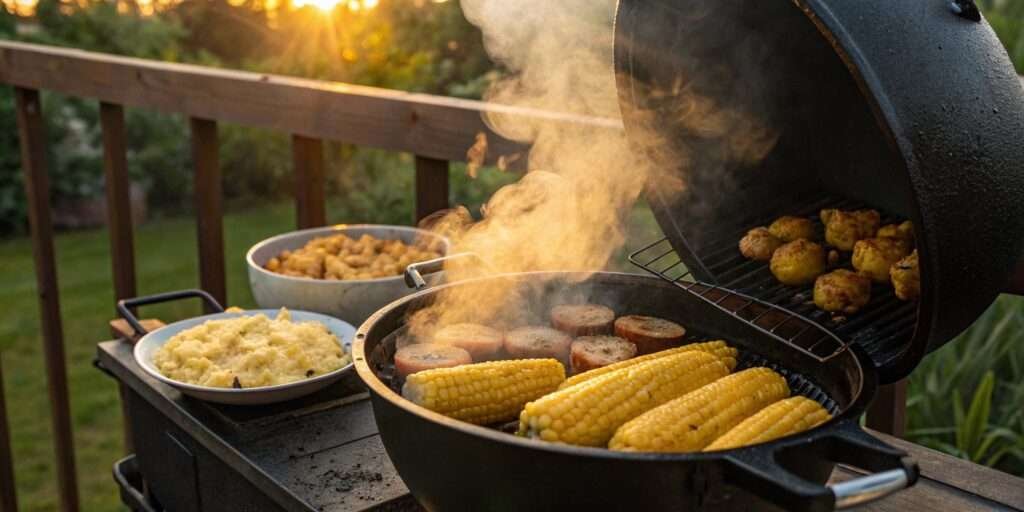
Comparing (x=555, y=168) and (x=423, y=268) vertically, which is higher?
(x=555, y=168)

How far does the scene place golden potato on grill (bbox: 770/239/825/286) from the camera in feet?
5.78

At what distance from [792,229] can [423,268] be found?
75 centimetres

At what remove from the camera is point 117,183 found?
3371mm

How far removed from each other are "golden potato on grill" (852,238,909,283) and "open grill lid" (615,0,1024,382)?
62 mm

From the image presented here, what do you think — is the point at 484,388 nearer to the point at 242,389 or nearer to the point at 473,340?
the point at 473,340

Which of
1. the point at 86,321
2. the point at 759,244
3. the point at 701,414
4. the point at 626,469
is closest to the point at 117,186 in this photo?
the point at 759,244

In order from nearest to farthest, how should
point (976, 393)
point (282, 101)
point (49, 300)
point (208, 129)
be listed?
point (282, 101) < point (208, 129) < point (976, 393) < point (49, 300)

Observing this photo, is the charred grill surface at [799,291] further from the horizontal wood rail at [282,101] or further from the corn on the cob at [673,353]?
the horizontal wood rail at [282,101]

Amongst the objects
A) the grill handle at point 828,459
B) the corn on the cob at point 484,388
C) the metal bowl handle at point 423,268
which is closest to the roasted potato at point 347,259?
the metal bowl handle at point 423,268

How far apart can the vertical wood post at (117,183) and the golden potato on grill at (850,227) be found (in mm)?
2529

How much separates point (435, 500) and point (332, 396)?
0.68m

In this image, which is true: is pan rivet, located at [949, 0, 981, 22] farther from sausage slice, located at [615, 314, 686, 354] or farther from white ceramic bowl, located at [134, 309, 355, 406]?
white ceramic bowl, located at [134, 309, 355, 406]

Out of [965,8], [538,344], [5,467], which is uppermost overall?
[965,8]

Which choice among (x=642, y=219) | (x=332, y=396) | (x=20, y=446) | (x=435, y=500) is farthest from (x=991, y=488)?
(x=20, y=446)
